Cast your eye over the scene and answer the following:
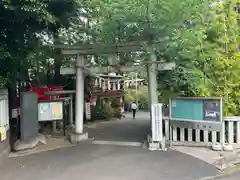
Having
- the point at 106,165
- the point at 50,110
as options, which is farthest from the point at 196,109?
the point at 50,110

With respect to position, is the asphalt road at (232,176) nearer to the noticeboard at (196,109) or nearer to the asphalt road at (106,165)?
the asphalt road at (106,165)

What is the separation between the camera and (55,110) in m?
12.4

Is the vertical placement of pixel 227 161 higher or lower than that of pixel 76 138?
lower

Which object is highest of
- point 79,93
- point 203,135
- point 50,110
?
point 79,93

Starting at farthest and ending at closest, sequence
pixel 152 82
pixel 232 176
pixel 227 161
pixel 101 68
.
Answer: pixel 101 68 → pixel 152 82 → pixel 227 161 → pixel 232 176

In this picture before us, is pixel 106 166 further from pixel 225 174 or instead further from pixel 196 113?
pixel 196 113

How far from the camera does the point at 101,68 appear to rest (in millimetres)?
12328

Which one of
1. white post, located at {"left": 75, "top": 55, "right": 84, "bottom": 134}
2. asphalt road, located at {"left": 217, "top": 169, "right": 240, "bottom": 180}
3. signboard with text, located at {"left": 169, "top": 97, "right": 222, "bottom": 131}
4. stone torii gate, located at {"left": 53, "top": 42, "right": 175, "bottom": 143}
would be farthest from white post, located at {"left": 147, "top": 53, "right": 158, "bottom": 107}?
asphalt road, located at {"left": 217, "top": 169, "right": 240, "bottom": 180}

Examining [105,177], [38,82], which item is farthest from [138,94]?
[105,177]

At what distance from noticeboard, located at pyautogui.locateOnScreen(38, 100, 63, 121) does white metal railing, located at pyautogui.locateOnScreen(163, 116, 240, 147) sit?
4316mm

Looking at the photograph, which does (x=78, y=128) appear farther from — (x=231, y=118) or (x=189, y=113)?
(x=231, y=118)

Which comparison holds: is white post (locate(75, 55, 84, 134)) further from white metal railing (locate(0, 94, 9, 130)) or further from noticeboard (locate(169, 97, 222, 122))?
noticeboard (locate(169, 97, 222, 122))

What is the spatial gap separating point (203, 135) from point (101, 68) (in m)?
4.78

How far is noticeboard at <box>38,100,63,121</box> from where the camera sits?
12.0 meters
